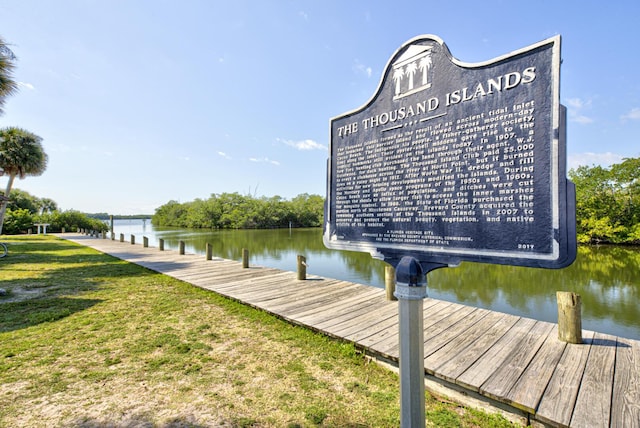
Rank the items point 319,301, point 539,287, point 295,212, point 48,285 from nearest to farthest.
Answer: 1. point 319,301
2. point 48,285
3. point 539,287
4. point 295,212

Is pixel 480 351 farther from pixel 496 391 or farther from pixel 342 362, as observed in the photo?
pixel 342 362

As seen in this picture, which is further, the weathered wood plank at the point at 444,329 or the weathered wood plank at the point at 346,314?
the weathered wood plank at the point at 346,314

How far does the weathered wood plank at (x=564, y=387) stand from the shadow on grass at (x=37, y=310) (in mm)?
6693

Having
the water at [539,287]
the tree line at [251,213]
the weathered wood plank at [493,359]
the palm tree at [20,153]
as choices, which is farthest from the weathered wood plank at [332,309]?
the tree line at [251,213]

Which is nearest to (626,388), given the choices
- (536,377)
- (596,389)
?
(596,389)

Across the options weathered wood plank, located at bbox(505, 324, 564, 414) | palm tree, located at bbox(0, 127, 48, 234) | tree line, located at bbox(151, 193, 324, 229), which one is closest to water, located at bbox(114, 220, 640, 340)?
weathered wood plank, located at bbox(505, 324, 564, 414)

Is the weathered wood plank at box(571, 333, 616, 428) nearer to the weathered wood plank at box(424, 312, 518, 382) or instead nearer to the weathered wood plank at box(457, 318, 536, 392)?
the weathered wood plank at box(457, 318, 536, 392)

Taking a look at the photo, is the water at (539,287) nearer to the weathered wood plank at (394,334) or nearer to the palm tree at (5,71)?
the weathered wood plank at (394,334)

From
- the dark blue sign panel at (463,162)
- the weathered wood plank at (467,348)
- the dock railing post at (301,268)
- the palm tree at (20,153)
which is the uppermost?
the palm tree at (20,153)

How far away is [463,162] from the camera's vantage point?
193cm

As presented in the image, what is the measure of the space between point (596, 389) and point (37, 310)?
8.02 m

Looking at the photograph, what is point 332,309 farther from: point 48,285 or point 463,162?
point 48,285

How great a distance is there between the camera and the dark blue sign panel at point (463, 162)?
1.60 m

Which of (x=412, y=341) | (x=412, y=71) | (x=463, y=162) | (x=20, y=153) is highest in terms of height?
(x=20, y=153)
